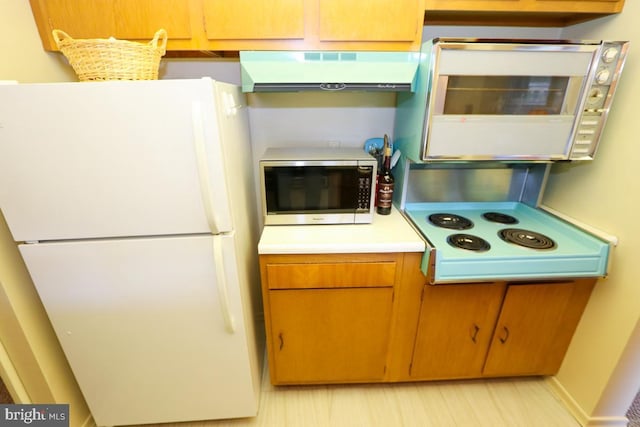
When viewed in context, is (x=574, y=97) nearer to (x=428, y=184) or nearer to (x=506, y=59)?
(x=506, y=59)

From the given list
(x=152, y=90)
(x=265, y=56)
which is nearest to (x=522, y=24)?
(x=265, y=56)

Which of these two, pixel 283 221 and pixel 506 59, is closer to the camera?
pixel 506 59

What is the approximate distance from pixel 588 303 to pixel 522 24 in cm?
A: 144

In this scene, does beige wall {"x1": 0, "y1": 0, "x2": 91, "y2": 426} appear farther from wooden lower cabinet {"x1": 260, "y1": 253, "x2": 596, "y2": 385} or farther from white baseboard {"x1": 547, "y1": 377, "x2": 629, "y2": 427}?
white baseboard {"x1": 547, "y1": 377, "x2": 629, "y2": 427}

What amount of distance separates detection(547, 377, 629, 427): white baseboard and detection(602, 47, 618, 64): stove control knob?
1587mm

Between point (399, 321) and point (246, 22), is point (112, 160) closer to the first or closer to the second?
point (246, 22)

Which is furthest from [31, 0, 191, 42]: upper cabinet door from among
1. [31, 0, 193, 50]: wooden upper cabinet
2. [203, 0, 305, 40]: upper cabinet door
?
[203, 0, 305, 40]: upper cabinet door

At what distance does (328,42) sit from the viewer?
120cm

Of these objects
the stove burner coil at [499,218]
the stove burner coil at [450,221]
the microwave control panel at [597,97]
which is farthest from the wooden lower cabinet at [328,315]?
the microwave control panel at [597,97]

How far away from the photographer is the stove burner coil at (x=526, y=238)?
126 centimetres

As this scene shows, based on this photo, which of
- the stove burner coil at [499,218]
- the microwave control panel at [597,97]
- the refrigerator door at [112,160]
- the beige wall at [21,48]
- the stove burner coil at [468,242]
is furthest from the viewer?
the stove burner coil at [499,218]

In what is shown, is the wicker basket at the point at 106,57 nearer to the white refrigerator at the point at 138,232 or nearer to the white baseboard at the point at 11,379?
the white refrigerator at the point at 138,232

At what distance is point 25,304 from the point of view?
110 cm

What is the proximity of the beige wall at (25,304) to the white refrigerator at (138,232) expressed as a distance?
0.11m
